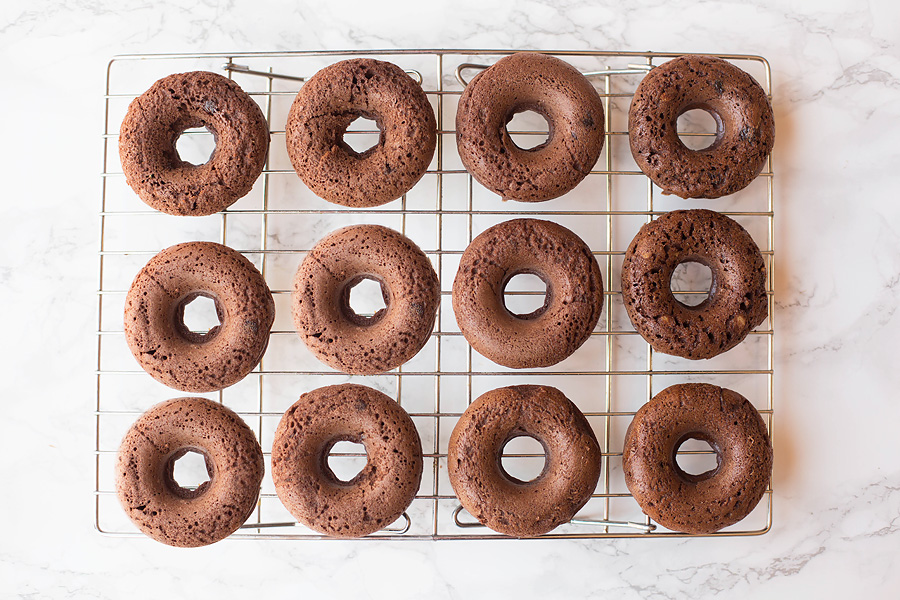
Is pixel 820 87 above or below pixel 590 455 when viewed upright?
above

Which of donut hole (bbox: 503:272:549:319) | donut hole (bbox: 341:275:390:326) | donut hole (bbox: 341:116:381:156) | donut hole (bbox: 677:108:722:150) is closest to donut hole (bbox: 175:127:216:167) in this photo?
donut hole (bbox: 341:116:381:156)

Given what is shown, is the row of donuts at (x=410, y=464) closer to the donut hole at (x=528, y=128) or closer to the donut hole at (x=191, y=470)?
the donut hole at (x=191, y=470)

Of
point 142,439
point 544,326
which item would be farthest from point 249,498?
point 544,326

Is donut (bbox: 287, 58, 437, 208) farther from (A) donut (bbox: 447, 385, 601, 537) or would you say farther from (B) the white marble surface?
(A) donut (bbox: 447, 385, 601, 537)

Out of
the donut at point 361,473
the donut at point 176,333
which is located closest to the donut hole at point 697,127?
the donut at point 361,473

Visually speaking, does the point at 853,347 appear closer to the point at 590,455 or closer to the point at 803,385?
the point at 803,385

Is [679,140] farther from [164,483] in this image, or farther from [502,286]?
[164,483]
